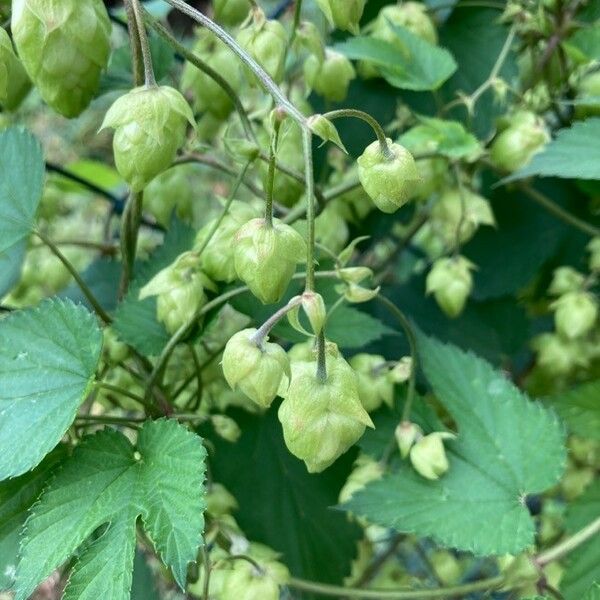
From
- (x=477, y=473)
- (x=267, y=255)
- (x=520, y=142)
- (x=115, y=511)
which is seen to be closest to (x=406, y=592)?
(x=477, y=473)

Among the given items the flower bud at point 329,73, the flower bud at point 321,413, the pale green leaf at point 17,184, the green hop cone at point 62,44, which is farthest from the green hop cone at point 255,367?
the flower bud at point 329,73

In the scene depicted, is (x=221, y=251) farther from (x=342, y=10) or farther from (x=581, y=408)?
(x=581, y=408)

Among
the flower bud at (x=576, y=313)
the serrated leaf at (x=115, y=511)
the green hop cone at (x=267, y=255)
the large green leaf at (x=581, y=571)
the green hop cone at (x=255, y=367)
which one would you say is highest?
the green hop cone at (x=267, y=255)

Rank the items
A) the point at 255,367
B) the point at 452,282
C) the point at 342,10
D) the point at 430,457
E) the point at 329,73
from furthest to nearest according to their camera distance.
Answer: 1. the point at 452,282
2. the point at 329,73
3. the point at 430,457
4. the point at 342,10
5. the point at 255,367

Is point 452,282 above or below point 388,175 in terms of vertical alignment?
below

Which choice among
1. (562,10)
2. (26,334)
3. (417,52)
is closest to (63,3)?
(26,334)

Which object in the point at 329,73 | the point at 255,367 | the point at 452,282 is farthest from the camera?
the point at 452,282

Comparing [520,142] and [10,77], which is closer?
[10,77]

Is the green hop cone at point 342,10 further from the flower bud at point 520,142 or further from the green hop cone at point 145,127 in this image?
the flower bud at point 520,142
